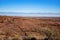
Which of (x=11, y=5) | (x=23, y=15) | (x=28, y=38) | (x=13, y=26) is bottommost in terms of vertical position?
(x=28, y=38)

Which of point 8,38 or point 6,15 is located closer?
point 8,38

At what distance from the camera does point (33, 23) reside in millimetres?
3262

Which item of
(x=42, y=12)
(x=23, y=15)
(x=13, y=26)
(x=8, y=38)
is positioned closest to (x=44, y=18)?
(x=42, y=12)

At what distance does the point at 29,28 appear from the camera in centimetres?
321

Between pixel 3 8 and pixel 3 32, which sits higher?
pixel 3 8

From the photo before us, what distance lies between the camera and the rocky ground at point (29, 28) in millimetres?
3154

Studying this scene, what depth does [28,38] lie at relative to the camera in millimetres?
3150

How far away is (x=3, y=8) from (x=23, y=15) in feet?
1.76

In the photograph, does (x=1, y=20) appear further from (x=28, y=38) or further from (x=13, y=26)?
(x=28, y=38)

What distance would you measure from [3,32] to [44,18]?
103cm

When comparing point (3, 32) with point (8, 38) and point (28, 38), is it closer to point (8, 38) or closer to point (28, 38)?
point (8, 38)

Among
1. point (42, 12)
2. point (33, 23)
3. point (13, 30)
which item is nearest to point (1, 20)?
point (13, 30)

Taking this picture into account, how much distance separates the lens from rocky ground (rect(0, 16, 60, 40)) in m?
3.15

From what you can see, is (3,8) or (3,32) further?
(3,8)
